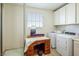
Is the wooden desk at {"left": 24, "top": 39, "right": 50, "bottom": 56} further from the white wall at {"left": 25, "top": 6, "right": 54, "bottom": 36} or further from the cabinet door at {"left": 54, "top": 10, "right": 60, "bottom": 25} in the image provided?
the cabinet door at {"left": 54, "top": 10, "right": 60, "bottom": 25}

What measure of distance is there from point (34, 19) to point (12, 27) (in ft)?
1.90

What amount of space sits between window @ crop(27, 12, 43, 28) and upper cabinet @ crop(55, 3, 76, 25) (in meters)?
0.50

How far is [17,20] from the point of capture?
7.87 ft

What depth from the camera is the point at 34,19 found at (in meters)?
2.24

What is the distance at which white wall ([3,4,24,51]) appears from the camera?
2.13m

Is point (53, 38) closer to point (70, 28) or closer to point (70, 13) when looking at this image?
point (70, 28)

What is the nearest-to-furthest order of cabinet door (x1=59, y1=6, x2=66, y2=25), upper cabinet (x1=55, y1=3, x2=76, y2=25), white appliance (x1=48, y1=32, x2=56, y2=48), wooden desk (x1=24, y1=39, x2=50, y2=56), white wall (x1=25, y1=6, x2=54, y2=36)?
1. upper cabinet (x1=55, y1=3, x2=76, y2=25)
2. wooden desk (x1=24, y1=39, x2=50, y2=56)
3. white wall (x1=25, y1=6, x2=54, y2=36)
4. cabinet door (x1=59, y1=6, x2=66, y2=25)
5. white appliance (x1=48, y1=32, x2=56, y2=48)

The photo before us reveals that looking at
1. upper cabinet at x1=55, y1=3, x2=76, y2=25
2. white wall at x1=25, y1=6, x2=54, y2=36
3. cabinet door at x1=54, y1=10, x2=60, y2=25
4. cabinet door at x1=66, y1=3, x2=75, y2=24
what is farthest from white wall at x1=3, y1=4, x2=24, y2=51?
cabinet door at x1=66, y1=3, x2=75, y2=24

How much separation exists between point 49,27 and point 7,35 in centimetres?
108

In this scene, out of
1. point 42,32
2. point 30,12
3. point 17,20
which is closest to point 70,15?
point 42,32

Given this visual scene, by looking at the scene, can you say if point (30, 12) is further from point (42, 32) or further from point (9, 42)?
point (9, 42)

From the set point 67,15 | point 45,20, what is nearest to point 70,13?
point 67,15

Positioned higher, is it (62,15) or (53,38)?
(62,15)

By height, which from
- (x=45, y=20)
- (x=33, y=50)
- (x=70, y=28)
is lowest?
(x=33, y=50)
